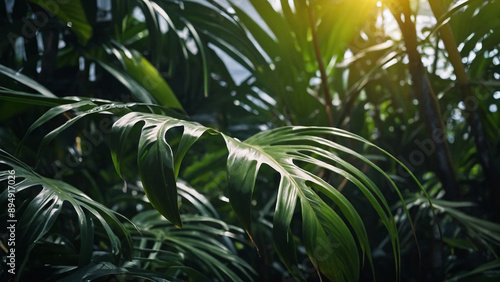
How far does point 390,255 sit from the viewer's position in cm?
95

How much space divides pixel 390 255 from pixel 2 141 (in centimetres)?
82

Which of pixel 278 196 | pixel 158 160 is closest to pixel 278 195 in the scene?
pixel 278 196

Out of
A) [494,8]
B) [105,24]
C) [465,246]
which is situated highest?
[494,8]

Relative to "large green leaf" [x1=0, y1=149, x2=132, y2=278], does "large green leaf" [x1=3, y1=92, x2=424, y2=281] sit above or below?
above

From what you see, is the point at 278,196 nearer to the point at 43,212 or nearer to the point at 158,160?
the point at 158,160

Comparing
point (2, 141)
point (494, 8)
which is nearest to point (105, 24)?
point (2, 141)

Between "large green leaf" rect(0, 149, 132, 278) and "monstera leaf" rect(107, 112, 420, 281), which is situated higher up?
"monstera leaf" rect(107, 112, 420, 281)

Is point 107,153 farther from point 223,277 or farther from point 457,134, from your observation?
point 457,134

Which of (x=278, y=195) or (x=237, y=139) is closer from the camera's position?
(x=278, y=195)

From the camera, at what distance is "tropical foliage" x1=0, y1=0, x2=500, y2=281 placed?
1.47 ft

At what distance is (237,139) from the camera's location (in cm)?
53

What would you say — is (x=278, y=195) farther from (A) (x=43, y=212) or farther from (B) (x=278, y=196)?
(A) (x=43, y=212)

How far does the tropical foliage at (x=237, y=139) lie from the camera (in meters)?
0.45

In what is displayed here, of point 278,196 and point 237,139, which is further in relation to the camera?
point 237,139
